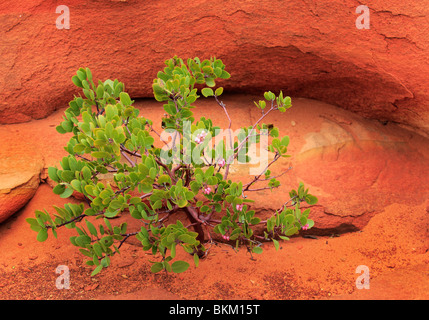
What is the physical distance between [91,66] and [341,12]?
1.89 metres

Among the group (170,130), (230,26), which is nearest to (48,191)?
(170,130)

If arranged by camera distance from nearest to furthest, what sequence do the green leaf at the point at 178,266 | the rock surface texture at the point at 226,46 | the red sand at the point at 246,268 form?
1. the green leaf at the point at 178,266
2. the red sand at the point at 246,268
3. the rock surface texture at the point at 226,46

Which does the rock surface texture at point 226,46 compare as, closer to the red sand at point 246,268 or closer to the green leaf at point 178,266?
the red sand at point 246,268

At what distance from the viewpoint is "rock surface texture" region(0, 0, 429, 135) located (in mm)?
3092

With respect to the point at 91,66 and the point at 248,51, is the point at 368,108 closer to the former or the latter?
the point at 248,51

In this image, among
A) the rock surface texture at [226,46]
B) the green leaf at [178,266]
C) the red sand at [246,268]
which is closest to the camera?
the green leaf at [178,266]

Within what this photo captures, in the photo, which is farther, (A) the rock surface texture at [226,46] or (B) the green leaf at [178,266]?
(A) the rock surface texture at [226,46]

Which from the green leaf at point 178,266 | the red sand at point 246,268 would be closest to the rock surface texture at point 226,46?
the red sand at point 246,268

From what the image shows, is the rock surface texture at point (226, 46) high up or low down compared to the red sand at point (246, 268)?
up

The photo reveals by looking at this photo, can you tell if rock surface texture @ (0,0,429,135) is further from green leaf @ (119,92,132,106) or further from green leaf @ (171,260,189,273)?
green leaf @ (171,260,189,273)

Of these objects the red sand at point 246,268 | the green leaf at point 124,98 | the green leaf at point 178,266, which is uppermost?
the green leaf at point 124,98

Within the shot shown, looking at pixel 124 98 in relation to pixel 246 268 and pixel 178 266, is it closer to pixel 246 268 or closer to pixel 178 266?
pixel 178 266

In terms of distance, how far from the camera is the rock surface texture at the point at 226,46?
3.09 meters

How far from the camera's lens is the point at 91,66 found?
3510 millimetres
